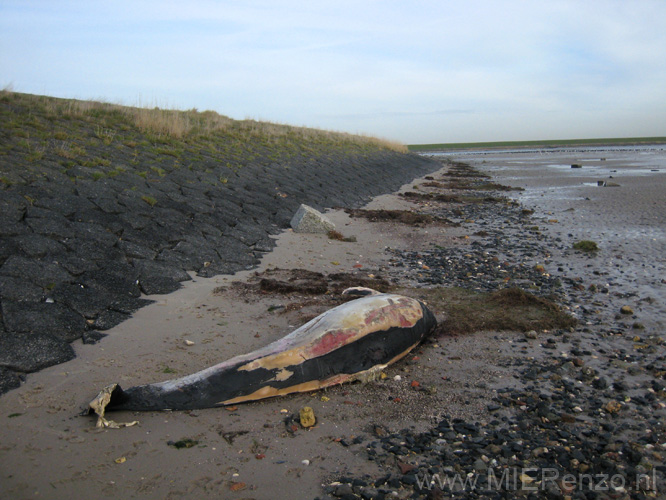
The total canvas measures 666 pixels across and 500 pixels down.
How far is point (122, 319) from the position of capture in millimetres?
5496

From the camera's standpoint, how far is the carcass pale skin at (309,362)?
12.6 ft

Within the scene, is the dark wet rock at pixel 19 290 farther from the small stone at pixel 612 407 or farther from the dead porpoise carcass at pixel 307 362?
the small stone at pixel 612 407

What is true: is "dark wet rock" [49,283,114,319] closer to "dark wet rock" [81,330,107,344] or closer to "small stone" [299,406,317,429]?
"dark wet rock" [81,330,107,344]

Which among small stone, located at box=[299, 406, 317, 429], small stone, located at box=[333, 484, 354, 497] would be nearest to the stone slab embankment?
small stone, located at box=[299, 406, 317, 429]

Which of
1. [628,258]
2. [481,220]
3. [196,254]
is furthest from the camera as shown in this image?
[481,220]

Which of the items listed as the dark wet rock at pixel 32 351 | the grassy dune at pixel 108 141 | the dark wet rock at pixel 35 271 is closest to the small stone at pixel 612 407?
the dark wet rock at pixel 32 351

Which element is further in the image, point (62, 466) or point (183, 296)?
point (183, 296)

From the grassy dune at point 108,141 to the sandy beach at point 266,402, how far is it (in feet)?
16.1

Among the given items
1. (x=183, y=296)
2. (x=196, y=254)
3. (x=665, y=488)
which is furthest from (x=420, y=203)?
(x=665, y=488)

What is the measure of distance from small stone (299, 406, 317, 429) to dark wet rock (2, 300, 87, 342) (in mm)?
2704

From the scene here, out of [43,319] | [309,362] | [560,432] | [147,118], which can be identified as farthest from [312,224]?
[147,118]

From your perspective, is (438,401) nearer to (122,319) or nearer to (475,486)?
(475,486)

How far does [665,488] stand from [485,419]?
48.0 inches

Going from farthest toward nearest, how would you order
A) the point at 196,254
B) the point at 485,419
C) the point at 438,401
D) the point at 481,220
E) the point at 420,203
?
the point at 420,203 < the point at 481,220 < the point at 196,254 < the point at 438,401 < the point at 485,419
